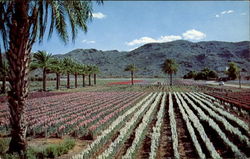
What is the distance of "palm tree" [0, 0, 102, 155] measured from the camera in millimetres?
6824

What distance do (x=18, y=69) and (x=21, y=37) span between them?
3.20 ft

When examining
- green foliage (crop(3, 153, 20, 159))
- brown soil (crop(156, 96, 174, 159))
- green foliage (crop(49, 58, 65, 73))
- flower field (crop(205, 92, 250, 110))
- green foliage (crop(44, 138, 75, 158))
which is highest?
green foliage (crop(49, 58, 65, 73))

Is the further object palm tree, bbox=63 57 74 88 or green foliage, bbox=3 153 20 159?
palm tree, bbox=63 57 74 88

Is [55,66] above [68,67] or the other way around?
the other way around

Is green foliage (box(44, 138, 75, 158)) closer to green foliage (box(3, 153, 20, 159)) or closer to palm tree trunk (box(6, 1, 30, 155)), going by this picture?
palm tree trunk (box(6, 1, 30, 155))

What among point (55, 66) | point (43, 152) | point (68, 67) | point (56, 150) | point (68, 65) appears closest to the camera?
point (43, 152)

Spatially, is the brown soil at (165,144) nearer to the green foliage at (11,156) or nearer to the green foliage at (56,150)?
the green foliage at (56,150)

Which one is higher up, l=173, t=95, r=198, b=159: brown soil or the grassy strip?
the grassy strip

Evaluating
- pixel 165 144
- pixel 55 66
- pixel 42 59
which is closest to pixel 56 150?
pixel 165 144

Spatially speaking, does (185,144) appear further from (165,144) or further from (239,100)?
(239,100)

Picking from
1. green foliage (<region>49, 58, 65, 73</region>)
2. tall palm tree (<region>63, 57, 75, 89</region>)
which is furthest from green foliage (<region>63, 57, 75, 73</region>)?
green foliage (<region>49, 58, 65, 73</region>)

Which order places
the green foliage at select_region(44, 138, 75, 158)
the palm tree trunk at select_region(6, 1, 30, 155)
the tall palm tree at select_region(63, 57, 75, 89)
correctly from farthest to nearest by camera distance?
the tall palm tree at select_region(63, 57, 75, 89)
the green foliage at select_region(44, 138, 75, 158)
the palm tree trunk at select_region(6, 1, 30, 155)

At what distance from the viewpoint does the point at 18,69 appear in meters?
6.94

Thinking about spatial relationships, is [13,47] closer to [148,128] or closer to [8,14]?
[8,14]
